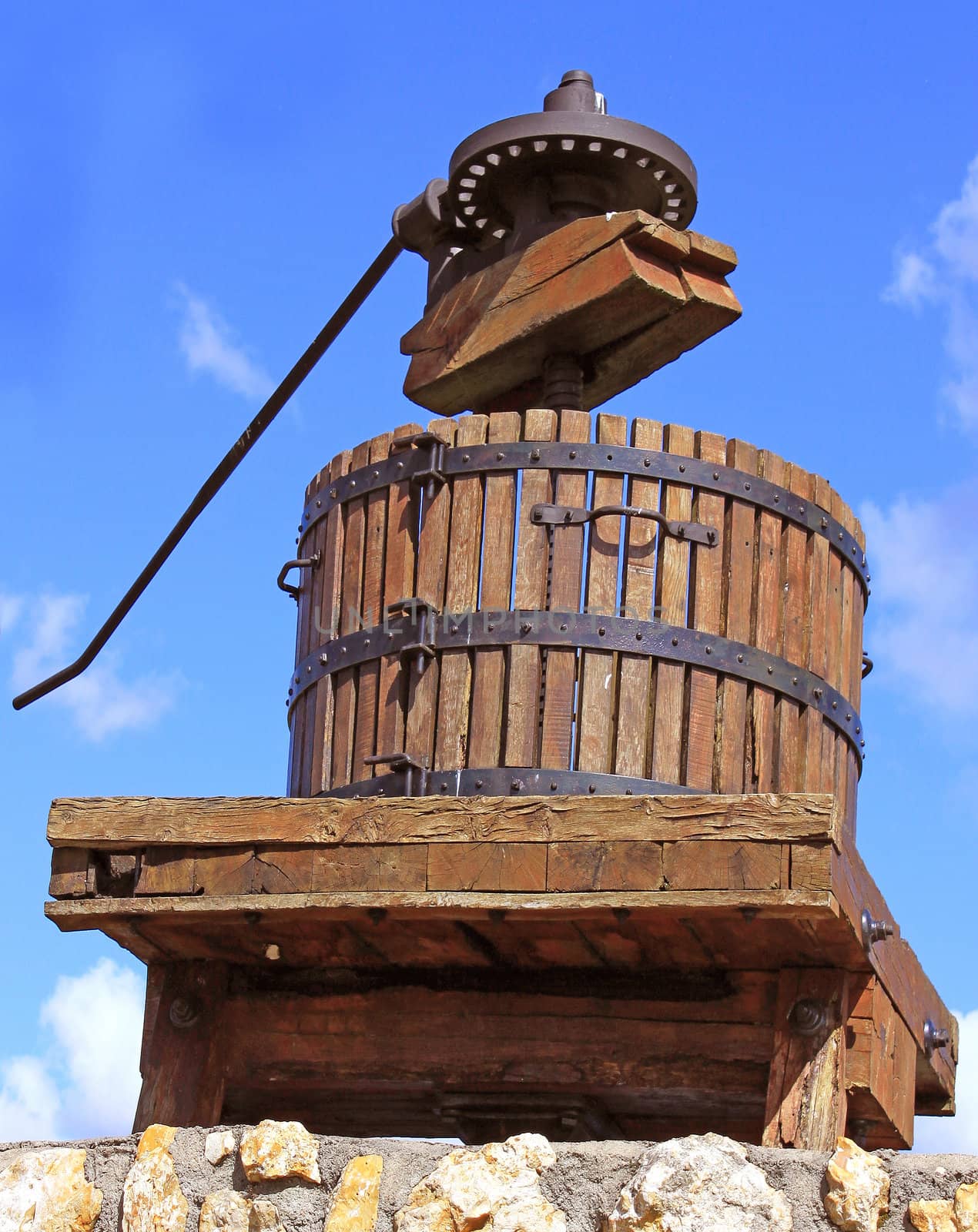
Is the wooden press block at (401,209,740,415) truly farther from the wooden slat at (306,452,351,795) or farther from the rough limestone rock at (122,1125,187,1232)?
the rough limestone rock at (122,1125,187,1232)

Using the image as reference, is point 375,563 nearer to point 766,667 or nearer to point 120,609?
point 766,667

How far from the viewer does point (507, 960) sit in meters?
6.11

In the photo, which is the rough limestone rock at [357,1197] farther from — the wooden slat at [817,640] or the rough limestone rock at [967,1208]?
the wooden slat at [817,640]

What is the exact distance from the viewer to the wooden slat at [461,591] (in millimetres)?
6191

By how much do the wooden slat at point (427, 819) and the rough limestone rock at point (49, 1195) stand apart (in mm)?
1065

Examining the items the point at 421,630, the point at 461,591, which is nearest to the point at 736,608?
the point at 461,591

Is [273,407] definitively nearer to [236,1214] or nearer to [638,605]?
[638,605]

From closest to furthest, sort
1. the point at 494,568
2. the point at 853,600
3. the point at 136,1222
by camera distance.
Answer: the point at 136,1222, the point at 494,568, the point at 853,600

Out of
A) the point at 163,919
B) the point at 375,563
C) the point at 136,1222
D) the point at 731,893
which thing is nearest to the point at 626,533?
the point at 375,563

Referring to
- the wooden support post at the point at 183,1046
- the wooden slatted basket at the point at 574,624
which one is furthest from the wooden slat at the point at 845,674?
the wooden support post at the point at 183,1046

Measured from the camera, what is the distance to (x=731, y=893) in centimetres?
540

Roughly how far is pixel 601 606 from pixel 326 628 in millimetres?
1003

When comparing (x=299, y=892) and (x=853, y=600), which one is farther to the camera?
(x=853, y=600)

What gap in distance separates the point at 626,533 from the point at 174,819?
5.31ft
